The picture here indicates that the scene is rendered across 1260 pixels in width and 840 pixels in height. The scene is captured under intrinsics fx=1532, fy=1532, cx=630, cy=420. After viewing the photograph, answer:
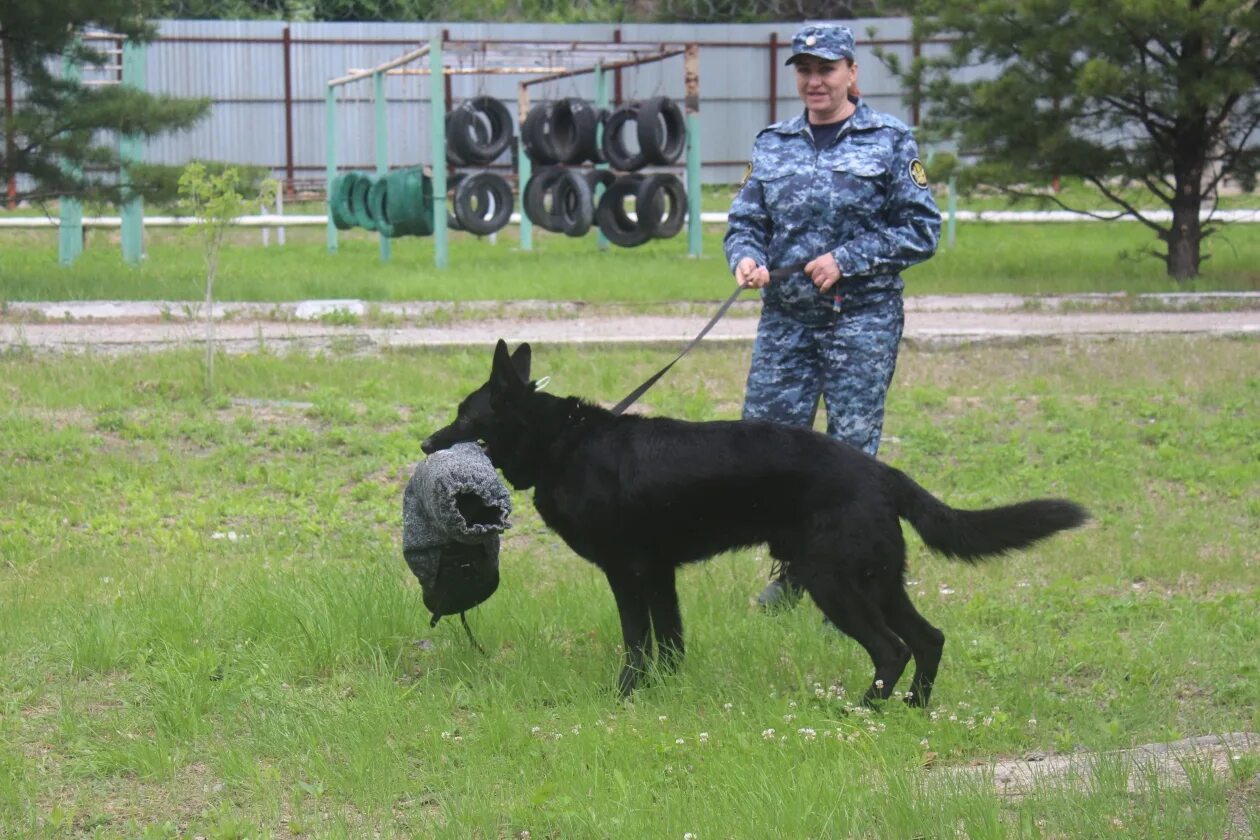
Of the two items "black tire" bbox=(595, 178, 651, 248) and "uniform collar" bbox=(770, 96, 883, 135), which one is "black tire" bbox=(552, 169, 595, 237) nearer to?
"black tire" bbox=(595, 178, 651, 248)

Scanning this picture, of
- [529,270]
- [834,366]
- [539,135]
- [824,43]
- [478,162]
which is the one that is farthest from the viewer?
[478,162]

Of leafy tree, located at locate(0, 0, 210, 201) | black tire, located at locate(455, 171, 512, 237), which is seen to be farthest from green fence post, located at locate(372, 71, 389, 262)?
leafy tree, located at locate(0, 0, 210, 201)

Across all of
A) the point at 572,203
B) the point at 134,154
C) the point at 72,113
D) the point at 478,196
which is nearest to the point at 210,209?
the point at 72,113

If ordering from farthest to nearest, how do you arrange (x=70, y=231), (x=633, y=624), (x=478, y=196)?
(x=478, y=196), (x=70, y=231), (x=633, y=624)

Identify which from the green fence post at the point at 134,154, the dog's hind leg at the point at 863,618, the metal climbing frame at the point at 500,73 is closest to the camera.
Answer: the dog's hind leg at the point at 863,618

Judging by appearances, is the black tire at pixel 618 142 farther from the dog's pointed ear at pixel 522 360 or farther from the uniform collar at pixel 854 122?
the dog's pointed ear at pixel 522 360

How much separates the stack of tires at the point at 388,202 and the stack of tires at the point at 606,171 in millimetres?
1753

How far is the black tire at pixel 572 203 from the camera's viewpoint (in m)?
19.2

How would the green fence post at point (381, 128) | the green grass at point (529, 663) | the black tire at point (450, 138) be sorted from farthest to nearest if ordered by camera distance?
the black tire at point (450, 138)
the green fence post at point (381, 128)
the green grass at point (529, 663)

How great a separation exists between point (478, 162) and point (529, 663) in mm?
16419

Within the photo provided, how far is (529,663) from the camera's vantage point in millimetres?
4805

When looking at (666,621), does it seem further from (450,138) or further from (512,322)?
(450,138)

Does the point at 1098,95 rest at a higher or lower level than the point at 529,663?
higher

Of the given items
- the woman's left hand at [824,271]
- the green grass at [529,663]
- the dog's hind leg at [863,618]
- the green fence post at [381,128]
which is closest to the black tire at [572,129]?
the green fence post at [381,128]
